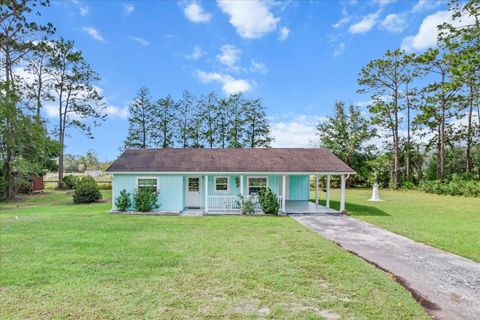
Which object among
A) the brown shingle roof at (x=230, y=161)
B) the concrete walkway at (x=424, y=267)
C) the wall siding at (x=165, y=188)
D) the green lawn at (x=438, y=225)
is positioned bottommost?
the green lawn at (x=438, y=225)

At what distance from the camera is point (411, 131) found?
31.8 m

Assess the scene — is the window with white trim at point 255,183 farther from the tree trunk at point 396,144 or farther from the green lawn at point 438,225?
the tree trunk at point 396,144

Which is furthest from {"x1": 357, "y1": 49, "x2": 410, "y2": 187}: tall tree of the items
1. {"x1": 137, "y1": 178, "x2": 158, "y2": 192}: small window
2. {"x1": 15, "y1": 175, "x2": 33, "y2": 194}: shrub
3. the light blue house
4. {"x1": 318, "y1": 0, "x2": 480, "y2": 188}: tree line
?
{"x1": 15, "y1": 175, "x2": 33, "y2": 194}: shrub

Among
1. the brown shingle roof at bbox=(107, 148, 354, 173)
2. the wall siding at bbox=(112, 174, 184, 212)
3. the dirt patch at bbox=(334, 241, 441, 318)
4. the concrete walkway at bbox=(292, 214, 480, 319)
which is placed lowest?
the concrete walkway at bbox=(292, 214, 480, 319)

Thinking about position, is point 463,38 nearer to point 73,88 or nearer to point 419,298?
point 419,298

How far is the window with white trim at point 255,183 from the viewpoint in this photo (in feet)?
49.1

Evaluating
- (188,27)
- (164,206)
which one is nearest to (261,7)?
(188,27)

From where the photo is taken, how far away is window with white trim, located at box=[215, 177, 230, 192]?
14914 mm

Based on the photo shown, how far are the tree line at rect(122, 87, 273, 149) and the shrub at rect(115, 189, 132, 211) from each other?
20.4 m

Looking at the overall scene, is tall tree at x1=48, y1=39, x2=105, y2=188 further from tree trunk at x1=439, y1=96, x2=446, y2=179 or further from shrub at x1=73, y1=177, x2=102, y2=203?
tree trunk at x1=439, y1=96, x2=446, y2=179

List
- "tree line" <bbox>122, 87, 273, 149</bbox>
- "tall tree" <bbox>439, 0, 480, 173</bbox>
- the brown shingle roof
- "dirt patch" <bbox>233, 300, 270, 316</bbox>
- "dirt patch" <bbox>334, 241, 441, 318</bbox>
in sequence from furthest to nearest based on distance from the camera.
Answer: "tree line" <bbox>122, 87, 273, 149</bbox>, "tall tree" <bbox>439, 0, 480, 173</bbox>, the brown shingle roof, "dirt patch" <bbox>334, 241, 441, 318</bbox>, "dirt patch" <bbox>233, 300, 270, 316</bbox>

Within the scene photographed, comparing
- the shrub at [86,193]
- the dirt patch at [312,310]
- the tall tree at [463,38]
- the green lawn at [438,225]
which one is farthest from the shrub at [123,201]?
the tall tree at [463,38]

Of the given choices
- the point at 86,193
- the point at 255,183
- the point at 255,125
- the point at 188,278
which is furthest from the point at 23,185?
the point at 188,278

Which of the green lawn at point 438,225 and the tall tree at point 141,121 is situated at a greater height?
the tall tree at point 141,121
